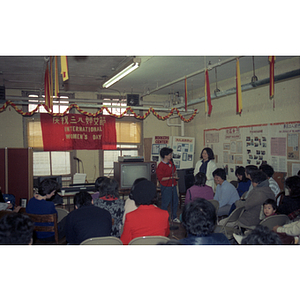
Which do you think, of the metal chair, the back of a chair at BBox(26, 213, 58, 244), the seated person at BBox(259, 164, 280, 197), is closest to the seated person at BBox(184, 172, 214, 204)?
the metal chair

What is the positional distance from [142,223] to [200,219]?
624mm

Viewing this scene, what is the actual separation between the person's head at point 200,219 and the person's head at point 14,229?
102 cm

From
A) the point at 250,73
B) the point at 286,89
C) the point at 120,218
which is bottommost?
the point at 120,218

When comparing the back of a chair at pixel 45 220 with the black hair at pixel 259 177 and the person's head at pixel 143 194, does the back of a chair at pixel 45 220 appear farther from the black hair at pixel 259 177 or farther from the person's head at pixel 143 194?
the black hair at pixel 259 177

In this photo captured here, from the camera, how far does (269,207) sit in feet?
10.1

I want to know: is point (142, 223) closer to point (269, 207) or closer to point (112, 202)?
point (112, 202)

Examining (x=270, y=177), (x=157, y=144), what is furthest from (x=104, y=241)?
(x=157, y=144)

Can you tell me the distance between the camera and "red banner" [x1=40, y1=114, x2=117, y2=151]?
687 centimetres

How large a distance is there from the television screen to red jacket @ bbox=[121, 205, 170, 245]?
127 inches

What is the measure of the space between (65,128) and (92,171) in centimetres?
140

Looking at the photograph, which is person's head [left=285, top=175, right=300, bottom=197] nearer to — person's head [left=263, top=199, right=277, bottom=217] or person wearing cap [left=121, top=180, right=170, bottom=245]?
person's head [left=263, top=199, right=277, bottom=217]

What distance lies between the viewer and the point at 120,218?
2.84 m
